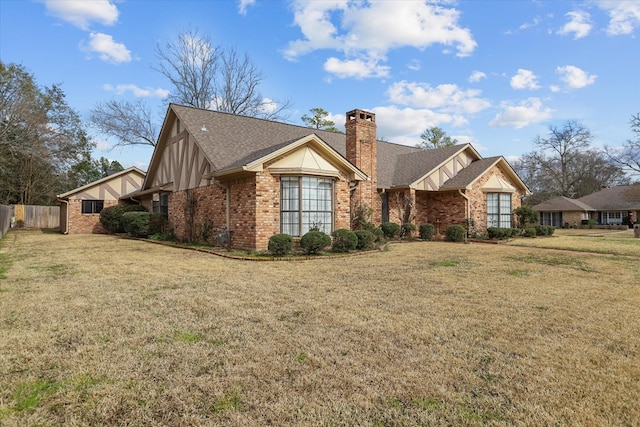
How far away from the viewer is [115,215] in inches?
870

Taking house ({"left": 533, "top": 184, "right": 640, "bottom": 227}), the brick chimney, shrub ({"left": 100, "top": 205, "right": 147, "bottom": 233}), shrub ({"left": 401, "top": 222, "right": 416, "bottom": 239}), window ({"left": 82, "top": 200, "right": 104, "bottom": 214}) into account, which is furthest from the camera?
house ({"left": 533, "top": 184, "right": 640, "bottom": 227})

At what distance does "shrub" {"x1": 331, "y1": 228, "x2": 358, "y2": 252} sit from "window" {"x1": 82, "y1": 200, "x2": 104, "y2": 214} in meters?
19.6

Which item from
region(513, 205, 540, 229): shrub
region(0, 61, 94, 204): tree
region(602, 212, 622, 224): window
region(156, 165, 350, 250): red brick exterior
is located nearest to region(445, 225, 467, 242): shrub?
region(513, 205, 540, 229): shrub

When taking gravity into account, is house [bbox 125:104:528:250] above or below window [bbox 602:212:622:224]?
above

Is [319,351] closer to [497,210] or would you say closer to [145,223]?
[145,223]

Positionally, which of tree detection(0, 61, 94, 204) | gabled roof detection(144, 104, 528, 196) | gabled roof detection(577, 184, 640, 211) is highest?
tree detection(0, 61, 94, 204)

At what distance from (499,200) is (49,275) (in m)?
19.1

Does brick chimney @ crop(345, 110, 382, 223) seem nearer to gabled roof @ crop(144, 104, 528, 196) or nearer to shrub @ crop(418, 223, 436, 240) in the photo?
gabled roof @ crop(144, 104, 528, 196)

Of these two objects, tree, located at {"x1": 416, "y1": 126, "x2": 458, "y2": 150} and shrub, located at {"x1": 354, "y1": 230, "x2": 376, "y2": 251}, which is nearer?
shrub, located at {"x1": 354, "y1": 230, "x2": 376, "y2": 251}

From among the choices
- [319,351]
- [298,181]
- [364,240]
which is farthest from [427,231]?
[319,351]

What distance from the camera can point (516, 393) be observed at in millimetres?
2918

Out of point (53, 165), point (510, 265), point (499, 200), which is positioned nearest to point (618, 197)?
point (499, 200)

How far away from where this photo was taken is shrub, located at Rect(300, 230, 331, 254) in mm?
11266

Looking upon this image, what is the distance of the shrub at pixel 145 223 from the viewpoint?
18.4 metres
